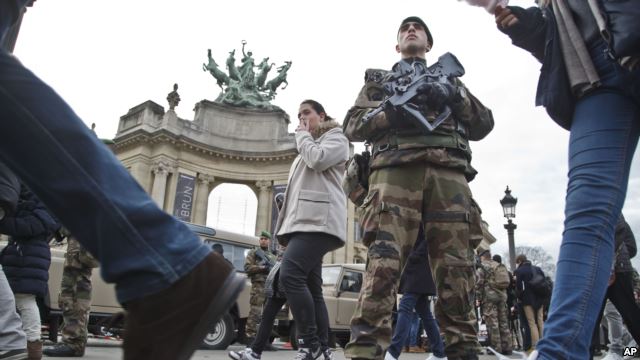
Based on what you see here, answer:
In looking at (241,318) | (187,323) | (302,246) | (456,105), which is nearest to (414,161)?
(456,105)

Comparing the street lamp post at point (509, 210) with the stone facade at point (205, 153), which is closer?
the street lamp post at point (509, 210)

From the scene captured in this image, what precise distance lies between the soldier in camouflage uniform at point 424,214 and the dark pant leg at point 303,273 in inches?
33.5

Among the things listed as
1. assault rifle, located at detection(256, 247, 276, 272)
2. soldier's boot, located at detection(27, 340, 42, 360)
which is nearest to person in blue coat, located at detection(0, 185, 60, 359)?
soldier's boot, located at detection(27, 340, 42, 360)

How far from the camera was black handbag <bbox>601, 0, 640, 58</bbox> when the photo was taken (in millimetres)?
1708

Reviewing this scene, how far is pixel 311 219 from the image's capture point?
154 inches

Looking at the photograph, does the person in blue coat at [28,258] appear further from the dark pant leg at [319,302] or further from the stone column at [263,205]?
the stone column at [263,205]

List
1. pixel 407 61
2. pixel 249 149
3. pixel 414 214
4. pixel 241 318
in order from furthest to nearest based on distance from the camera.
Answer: pixel 249 149
pixel 241 318
pixel 407 61
pixel 414 214

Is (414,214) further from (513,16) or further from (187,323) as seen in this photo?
(187,323)

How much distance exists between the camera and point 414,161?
310 cm

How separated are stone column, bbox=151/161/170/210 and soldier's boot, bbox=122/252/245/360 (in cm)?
3131

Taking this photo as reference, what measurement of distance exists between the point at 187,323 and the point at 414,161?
2217 millimetres

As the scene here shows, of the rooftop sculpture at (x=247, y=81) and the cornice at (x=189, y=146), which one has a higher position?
the rooftop sculpture at (x=247, y=81)

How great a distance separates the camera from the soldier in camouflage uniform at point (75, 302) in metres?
4.73

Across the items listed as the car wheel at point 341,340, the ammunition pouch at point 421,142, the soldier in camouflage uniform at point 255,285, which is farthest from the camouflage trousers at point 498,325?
the ammunition pouch at point 421,142
